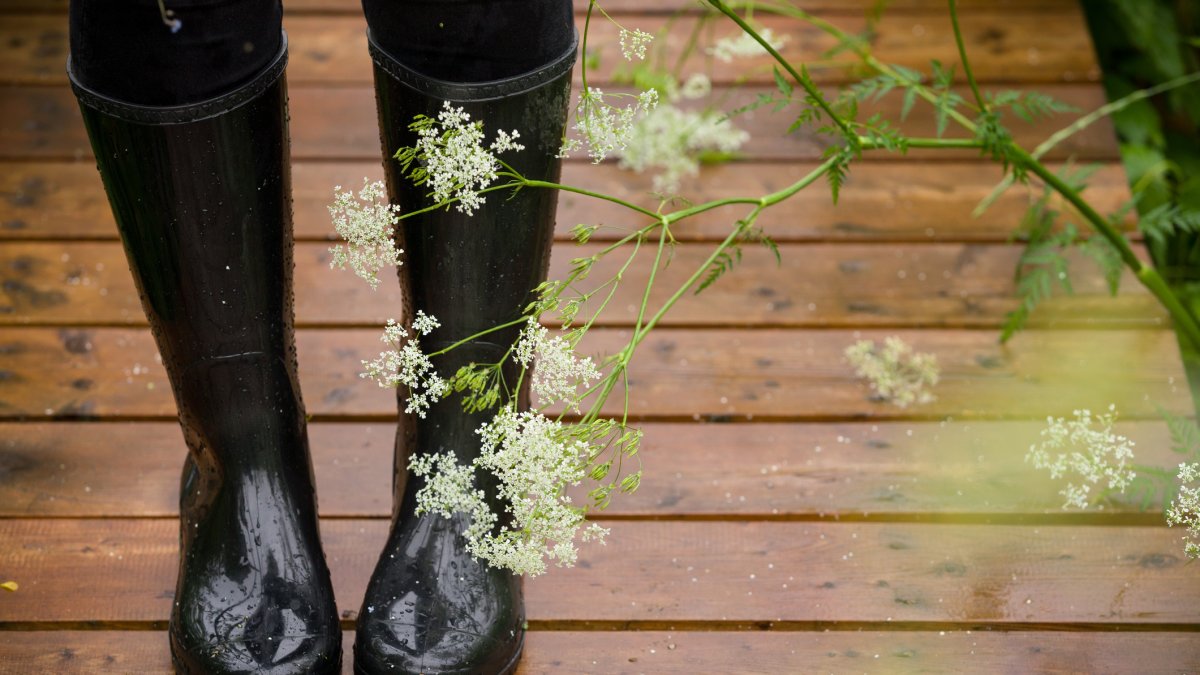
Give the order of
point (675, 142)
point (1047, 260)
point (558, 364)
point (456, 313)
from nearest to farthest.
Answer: point (558, 364) → point (456, 313) → point (1047, 260) → point (675, 142)


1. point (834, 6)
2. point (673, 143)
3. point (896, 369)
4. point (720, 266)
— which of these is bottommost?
point (896, 369)

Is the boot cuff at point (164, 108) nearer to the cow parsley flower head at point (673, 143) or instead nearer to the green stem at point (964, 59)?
the green stem at point (964, 59)

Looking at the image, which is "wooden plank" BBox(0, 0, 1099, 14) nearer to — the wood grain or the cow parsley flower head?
the wood grain

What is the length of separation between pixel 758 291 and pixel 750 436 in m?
0.26

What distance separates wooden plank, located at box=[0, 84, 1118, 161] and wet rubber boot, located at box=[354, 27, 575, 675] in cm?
79

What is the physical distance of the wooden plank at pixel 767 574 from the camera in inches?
45.7

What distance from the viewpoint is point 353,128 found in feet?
5.82

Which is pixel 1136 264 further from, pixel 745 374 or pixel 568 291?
pixel 568 291

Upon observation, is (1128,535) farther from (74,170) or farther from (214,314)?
(74,170)

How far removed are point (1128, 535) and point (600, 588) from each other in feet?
1.89

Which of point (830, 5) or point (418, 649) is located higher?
point (830, 5)

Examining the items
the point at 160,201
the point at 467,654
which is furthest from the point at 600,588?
the point at 160,201

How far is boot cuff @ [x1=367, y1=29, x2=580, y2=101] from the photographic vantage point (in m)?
0.91

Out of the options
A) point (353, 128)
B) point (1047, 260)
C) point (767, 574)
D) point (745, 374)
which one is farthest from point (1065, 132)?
point (353, 128)
